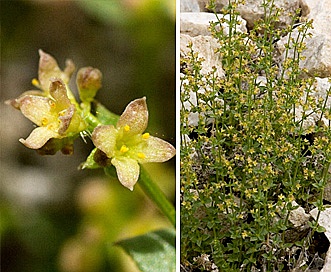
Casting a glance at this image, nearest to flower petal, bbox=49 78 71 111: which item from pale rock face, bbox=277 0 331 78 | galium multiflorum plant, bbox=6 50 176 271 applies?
galium multiflorum plant, bbox=6 50 176 271

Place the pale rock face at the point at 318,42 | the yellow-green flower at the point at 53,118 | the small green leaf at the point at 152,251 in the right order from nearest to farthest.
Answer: the yellow-green flower at the point at 53,118 → the small green leaf at the point at 152,251 → the pale rock face at the point at 318,42

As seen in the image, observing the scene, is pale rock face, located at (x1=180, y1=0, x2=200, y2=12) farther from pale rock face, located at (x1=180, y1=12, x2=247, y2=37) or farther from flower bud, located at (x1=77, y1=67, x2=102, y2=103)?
flower bud, located at (x1=77, y1=67, x2=102, y2=103)

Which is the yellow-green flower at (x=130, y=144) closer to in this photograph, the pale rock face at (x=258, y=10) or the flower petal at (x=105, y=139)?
the flower petal at (x=105, y=139)

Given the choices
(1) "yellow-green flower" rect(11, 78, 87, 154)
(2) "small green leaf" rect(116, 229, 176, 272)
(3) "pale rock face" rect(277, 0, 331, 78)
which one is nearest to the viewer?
(1) "yellow-green flower" rect(11, 78, 87, 154)

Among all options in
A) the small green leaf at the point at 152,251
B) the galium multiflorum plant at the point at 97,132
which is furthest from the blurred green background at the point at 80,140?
the galium multiflorum plant at the point at 97,132

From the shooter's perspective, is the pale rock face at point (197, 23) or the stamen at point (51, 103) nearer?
the stamen at point (51, 103)

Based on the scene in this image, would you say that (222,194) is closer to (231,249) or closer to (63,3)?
(231,249)

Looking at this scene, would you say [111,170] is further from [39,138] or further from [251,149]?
[251,149]
